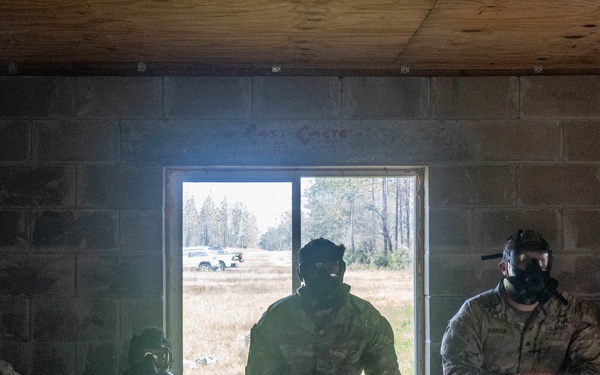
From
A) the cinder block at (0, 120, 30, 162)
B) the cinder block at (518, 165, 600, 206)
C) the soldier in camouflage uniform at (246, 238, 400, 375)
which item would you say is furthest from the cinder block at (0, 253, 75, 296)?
the cinder block at (518, 165, 600, 206)

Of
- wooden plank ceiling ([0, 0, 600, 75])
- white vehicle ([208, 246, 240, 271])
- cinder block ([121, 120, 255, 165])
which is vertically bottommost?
white vehicle ([208, 246, 240, 271])

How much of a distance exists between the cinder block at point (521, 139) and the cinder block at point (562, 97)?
0.07 meters

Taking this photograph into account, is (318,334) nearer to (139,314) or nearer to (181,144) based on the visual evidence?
(139,314)

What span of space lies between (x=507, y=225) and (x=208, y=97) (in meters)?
1.71

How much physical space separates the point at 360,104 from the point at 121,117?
4.11 feet

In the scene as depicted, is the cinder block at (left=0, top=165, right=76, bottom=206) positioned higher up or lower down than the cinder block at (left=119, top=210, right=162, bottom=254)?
higher up

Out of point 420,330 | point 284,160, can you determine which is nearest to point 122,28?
point 284,160

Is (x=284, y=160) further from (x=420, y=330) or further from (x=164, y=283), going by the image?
(x=420, y=330)

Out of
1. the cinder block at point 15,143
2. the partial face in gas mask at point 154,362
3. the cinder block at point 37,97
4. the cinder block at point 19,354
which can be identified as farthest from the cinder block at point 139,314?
the cinder block at point 37,97

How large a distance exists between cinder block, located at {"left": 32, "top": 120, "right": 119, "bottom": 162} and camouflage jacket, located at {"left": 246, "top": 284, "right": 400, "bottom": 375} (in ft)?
4.19

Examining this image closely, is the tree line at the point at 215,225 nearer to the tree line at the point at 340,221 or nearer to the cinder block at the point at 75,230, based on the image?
the tree line at the point at 340,221

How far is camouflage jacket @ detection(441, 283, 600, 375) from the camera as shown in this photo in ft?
11.5

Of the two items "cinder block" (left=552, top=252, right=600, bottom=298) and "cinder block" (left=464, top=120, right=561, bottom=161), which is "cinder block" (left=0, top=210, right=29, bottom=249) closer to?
"cinder block" (left=464, top=120, right=561, bottom=161)

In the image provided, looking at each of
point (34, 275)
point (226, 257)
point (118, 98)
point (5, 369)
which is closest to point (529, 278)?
point (226, 257)
